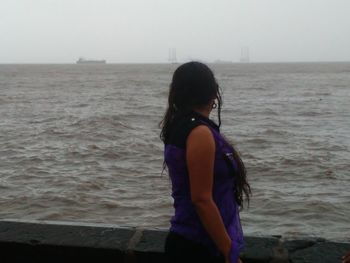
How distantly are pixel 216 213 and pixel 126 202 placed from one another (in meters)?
7.10

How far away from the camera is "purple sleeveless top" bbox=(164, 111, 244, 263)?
2.20m

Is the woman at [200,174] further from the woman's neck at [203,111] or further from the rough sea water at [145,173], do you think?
the rough sea water at [145,173]

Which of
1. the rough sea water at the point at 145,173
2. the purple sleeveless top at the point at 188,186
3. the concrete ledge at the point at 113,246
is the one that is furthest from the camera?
the rough sea water at the point at 145,173

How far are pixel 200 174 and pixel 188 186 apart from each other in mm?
176

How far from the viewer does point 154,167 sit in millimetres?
11891

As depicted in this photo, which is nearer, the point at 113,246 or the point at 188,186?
the point at 188,186

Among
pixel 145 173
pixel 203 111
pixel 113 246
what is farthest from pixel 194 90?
pixel 145 173

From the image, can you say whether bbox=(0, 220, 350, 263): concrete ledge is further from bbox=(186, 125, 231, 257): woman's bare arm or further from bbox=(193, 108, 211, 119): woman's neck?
bbox=(193, 108, 211, 119): woman's neck

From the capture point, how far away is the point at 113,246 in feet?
10.5

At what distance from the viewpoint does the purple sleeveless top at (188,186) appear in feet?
7.20

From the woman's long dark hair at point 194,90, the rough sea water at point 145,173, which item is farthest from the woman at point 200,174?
the rough sea water at point 145,173

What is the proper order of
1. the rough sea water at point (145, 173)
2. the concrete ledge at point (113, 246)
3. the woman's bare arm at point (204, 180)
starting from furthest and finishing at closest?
the rough sea water at point (145, 173) → the concrete ledge at point (113, 246) → the woman's bare arm at point (204, 180)

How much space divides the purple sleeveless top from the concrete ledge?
0.83m

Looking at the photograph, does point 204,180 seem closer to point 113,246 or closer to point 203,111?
point 203,111
